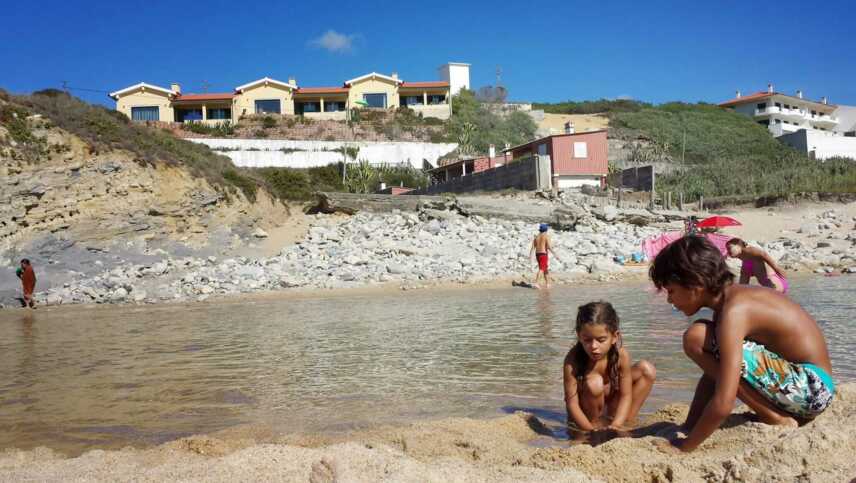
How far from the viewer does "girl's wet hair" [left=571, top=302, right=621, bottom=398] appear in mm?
3518

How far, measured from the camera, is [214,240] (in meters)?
19.9

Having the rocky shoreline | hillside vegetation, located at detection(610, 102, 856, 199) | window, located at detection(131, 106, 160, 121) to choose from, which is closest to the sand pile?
the rocky shoreline

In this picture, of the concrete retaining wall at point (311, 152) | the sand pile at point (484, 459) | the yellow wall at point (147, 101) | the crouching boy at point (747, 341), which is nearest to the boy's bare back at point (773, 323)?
the crouching boy at point (747, 341)

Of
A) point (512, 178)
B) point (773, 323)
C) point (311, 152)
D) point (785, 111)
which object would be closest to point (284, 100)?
point (311, 152)

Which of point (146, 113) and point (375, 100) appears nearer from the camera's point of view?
point (146, 113)

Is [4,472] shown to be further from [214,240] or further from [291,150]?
[291,150]

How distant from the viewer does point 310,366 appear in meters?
5.87

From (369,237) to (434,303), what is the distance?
30.1 ft

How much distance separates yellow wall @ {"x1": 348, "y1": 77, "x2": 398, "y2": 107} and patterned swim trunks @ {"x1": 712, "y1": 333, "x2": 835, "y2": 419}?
181 feet

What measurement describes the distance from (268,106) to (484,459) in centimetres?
5475

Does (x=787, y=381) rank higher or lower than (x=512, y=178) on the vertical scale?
lower

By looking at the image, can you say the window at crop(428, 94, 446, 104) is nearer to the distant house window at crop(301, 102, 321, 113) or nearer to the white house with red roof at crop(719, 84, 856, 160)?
the distant house window at crop(301, 102, 321, 113)

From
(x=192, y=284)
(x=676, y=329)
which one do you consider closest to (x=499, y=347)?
(x=676, y=329)

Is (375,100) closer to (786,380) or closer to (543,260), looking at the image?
(543,260)
